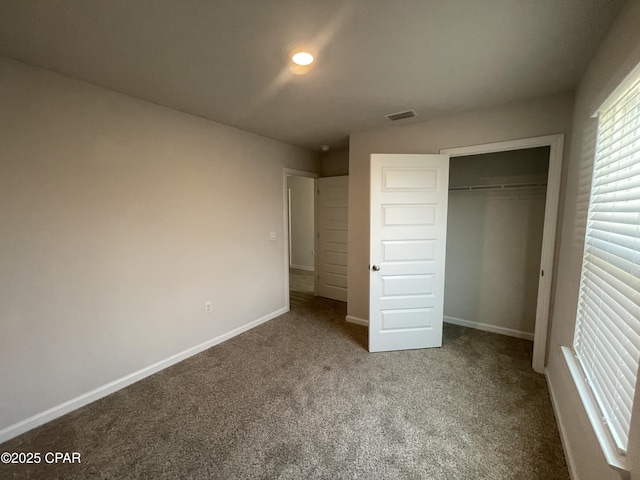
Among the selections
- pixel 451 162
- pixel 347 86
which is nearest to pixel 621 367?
pixel 347 86

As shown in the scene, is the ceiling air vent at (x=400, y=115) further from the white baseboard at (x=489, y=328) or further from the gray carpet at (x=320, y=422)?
the white baseboard at (x=489, y=328)

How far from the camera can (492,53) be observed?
1652 mm

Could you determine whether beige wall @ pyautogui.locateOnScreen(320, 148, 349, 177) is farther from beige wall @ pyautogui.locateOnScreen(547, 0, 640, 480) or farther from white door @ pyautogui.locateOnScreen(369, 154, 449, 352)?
beige wall @ pyautogui.locateOnScreen(547, 0, 640, 480)

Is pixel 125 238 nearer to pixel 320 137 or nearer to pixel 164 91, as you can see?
pixel 164 91

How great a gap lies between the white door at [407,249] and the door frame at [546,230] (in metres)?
0.72

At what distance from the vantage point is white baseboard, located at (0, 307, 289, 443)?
1.76m

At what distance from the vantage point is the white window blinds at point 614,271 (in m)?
1.03

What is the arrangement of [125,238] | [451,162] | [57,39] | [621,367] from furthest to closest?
[451,162] < [125,238] < [57,39] < [621,367]

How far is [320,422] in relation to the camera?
1.84 meters

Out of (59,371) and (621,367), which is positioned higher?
(621,367)

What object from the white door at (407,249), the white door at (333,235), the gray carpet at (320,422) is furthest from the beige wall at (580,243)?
the white door at (333,235)

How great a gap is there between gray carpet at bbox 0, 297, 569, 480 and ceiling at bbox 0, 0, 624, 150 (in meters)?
2.41

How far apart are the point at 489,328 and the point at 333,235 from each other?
7.97 feet

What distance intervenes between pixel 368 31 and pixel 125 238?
2.35 m
